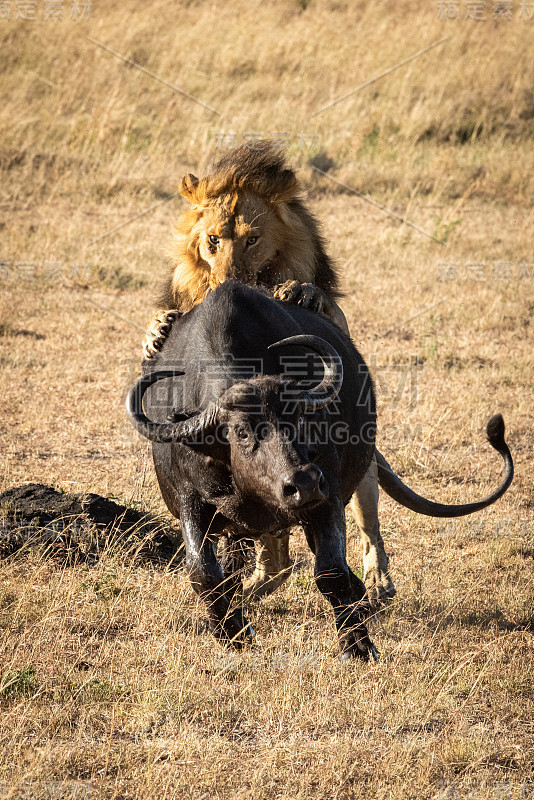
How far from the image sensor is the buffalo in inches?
149

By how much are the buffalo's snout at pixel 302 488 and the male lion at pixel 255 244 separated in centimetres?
177

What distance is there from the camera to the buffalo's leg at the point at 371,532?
546 cm

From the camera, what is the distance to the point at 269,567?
17.2 ft

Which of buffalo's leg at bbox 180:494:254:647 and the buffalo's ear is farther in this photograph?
the buffalo's ear

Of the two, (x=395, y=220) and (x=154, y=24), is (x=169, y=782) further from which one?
(x=154, y=24)

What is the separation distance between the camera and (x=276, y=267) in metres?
5.77

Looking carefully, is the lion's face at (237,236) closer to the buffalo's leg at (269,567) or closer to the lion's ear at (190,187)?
the lion's ear at (190,187)

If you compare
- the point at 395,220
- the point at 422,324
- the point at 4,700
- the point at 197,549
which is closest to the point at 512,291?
the point at 422,324

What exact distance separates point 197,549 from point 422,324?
19.7 feet

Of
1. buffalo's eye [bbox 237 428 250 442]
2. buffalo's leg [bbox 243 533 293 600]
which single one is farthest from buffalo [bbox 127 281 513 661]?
buffalo's leg [bbox 243 533 293 600]

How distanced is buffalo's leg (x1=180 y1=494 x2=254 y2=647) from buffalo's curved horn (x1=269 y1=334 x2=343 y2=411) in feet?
2.38

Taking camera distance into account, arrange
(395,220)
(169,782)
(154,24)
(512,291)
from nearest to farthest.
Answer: (169,782) < (512,291) < (395,220) < (154,24)

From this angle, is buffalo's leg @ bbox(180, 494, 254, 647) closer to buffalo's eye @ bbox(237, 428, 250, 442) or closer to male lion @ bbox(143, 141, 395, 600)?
buffalo's eye @ bbox(237, 428, 250, 442)

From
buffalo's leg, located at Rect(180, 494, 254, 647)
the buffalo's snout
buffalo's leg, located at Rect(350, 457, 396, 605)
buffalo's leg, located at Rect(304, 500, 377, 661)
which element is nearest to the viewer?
the buffalo's snout
